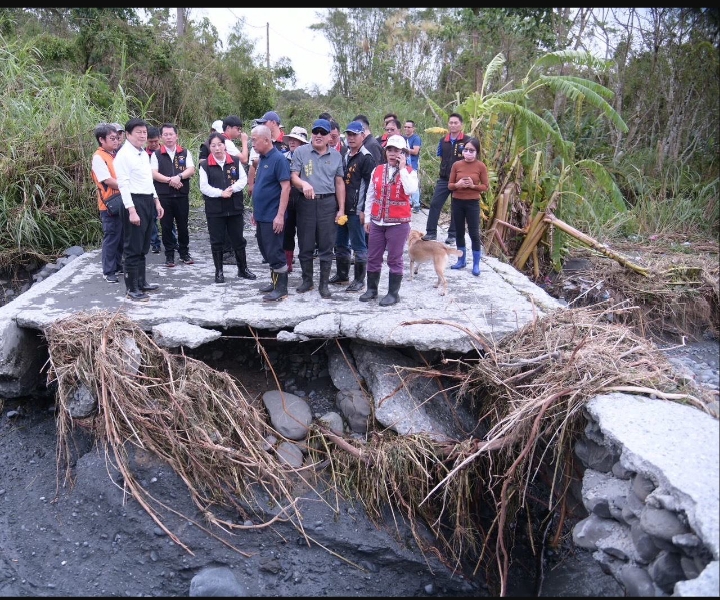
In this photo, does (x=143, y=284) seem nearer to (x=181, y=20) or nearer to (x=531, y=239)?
(x=531, y=239)

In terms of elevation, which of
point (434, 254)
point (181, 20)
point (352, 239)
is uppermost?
point (181, 20)

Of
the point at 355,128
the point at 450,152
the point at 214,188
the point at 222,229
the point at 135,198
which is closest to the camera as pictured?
the point at 135,198

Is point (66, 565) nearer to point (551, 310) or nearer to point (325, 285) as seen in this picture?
point (325, 285)

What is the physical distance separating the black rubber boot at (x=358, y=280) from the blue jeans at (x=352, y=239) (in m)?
0.06

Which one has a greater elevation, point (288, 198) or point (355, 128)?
point (355, 128)

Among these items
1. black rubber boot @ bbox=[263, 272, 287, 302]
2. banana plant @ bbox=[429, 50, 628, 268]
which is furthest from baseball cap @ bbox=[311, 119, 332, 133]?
banana plant @ bbox=[429, 50, 628, 268]

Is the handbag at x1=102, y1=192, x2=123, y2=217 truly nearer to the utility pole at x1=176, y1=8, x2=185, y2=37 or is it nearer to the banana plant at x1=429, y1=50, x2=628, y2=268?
the banana plant at x1=429, y1=50, x2=628, y2=268

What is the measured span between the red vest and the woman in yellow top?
4.10 feet

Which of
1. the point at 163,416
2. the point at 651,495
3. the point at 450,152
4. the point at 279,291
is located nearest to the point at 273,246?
the point at 279,291

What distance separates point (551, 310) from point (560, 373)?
45.9 inches

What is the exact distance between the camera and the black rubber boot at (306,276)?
17.9ft

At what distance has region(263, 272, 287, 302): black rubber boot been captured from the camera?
523 cm

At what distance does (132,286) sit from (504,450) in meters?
3.42

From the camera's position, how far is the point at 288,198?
202 inches
